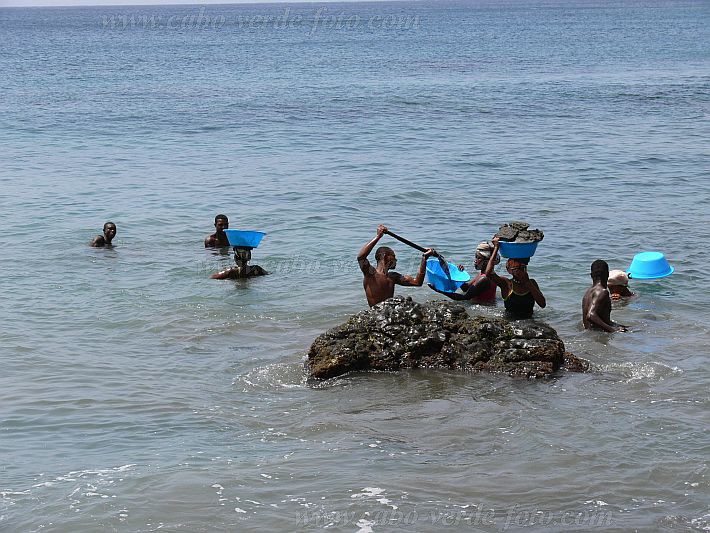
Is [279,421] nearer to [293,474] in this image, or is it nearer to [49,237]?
[293,474]

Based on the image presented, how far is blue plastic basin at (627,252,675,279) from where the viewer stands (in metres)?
13.1

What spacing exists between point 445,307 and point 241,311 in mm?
3380

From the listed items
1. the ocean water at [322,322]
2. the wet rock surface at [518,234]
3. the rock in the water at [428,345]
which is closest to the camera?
the ocean water at [322,322]

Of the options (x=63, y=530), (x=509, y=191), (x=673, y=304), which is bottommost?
(x=63, y=530)

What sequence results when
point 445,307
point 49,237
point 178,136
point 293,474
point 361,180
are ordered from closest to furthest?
point 293,474 → point 445,307 → point 49,237 → point 361,180 → point 178,136

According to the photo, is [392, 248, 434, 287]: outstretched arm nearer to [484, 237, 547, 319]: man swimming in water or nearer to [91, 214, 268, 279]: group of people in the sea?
[484, 237, 547, 319]: man swimming in water

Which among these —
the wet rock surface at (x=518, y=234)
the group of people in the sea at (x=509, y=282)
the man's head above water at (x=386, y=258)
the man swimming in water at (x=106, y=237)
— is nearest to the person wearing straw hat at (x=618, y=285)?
the group of people in the sea at (x=509, y=282)

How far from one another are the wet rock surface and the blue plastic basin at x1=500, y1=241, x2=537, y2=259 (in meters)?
0.08

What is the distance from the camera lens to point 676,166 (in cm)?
2177

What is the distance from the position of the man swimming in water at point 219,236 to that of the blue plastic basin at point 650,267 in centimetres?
620

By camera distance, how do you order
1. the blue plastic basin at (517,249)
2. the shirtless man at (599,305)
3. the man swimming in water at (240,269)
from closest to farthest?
the blue plastic basin at (517,249), the shirtless man at (599,305), the man swimming in water at (240,269)

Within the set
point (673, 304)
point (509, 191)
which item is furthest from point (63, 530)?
point (509, 191)

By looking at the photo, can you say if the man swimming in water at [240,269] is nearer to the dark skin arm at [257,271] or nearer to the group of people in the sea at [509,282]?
the dark skin arm at [257,271]

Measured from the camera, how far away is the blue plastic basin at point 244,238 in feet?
43.8
